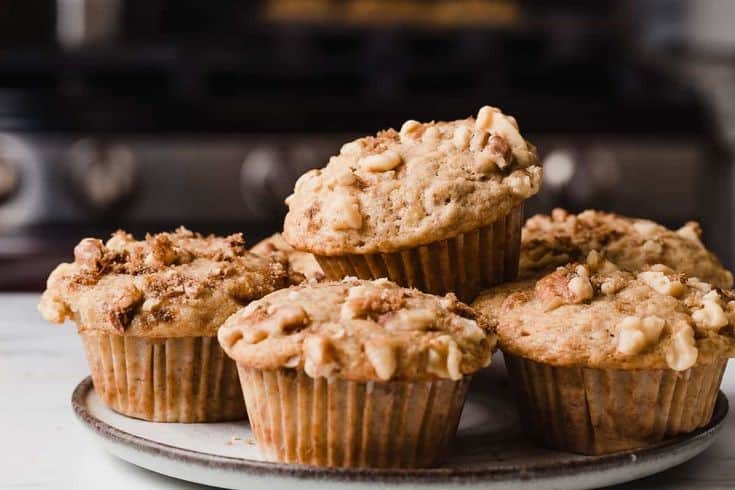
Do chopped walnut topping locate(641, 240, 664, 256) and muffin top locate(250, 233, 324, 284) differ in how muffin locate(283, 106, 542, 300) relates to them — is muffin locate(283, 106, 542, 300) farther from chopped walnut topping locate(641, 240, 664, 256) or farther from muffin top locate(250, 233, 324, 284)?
chopped walnut topping locate(641, 240, 664, 256)

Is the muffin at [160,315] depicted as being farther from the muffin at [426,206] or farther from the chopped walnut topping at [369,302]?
the chopped walnut topping at [369,302]

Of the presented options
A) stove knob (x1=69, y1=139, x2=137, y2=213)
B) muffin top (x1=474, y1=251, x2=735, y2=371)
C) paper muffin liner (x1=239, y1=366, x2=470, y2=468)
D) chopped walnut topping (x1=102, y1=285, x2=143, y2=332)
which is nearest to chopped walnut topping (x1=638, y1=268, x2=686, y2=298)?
muffin top (x1=474, y1=251, x2=735, y2=371)

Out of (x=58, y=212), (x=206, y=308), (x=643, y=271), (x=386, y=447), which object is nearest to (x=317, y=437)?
(x=386, y=447)

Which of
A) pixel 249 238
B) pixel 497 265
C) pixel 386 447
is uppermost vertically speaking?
pixel 497 265

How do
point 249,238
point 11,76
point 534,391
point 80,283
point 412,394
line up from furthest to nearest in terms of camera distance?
point 11,76
point 249,238
point 80,283
point 534,391
point 412,394

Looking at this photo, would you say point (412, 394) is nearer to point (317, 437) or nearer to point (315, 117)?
point (317, 437)

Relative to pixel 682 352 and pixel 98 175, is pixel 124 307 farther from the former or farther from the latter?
pixel 98 175

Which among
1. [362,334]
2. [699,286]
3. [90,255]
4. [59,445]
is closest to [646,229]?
[699,286]
